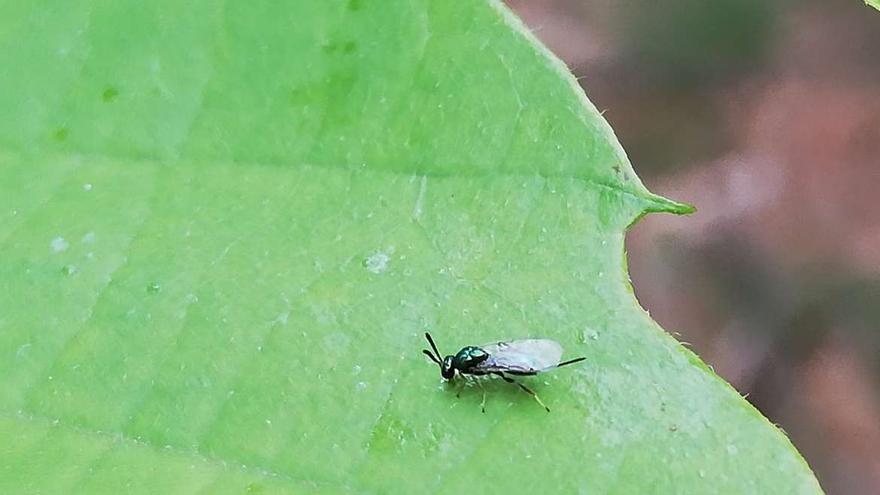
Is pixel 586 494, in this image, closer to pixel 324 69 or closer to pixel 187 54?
pixel 324 69

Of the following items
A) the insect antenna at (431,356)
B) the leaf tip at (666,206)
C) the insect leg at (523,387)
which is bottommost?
the insect leg at (523,387)

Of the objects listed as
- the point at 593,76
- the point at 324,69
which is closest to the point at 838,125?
the point at 593,76

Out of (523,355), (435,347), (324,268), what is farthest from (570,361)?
(324,268)

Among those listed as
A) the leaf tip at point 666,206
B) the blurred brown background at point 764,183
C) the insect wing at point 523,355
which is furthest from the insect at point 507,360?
the blurred brown background at point 764,183

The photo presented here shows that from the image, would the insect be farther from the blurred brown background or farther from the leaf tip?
the blurred brown background

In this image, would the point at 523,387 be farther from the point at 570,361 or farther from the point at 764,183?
the point at 764,183

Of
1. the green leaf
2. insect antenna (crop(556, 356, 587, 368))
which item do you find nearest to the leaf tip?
the green leaf

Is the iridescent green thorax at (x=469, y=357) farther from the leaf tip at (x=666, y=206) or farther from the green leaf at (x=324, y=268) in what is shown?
the leaf tip at (x=666, y=206)
